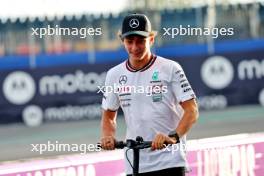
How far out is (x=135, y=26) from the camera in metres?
3.72

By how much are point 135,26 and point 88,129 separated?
30.9 ft

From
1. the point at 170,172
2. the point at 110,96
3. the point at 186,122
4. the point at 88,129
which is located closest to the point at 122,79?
the point at 110,96

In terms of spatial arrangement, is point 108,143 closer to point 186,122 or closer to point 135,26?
point 186,122

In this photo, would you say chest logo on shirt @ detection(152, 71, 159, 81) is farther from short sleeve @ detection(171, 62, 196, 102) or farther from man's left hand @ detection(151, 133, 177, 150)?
man's left hand @ detection(151, 133, 177, 150)

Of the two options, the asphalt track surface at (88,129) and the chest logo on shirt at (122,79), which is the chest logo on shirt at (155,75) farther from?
the asphalt track surface at (88,129)

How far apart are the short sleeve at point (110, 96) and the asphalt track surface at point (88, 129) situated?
6.88m

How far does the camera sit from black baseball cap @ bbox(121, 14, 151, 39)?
3707 mm

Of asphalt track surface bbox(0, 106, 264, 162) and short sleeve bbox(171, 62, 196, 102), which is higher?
short sleeve bbox(171, 62, 196, 102)

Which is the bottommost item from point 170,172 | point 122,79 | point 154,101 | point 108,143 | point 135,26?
point 170,172

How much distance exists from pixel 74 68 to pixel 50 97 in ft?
2.47

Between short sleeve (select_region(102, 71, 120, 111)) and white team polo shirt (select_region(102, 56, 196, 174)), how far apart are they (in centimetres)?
8

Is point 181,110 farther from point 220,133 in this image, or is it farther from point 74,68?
point 74,68

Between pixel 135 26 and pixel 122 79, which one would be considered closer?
pixel 135 26

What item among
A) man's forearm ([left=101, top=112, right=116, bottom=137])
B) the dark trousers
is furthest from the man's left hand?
man's forearm ([left=101, top=112, right=116, bottom=137])
